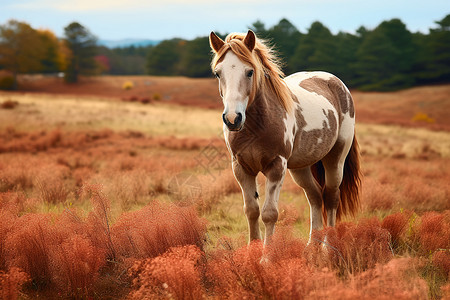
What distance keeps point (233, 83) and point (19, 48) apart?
47.3 metres

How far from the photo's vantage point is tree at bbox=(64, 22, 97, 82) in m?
53.1

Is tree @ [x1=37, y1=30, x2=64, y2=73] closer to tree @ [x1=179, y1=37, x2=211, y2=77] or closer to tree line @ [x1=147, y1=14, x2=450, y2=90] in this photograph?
tree @ [x1=179, y1=37, x2=211, y2=77]

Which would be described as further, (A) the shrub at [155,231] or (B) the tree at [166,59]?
(B) the tree at [166,59]

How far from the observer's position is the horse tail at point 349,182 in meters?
4.94

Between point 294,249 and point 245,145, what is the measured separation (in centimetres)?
105

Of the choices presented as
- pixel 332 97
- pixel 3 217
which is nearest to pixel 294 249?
pixel 332 97

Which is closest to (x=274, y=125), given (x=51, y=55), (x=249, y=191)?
(x=249, y=191)

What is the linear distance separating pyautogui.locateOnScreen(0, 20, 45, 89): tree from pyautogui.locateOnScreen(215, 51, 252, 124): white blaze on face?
4299cm

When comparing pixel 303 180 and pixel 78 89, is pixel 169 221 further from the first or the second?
pixel 78 89

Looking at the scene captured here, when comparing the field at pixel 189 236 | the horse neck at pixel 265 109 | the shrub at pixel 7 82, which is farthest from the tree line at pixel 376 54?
the horse neck at pixel 265 109

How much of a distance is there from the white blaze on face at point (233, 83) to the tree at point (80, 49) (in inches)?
2165

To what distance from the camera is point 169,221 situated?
368cm

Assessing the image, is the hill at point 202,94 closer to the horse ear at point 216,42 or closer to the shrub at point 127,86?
the shrub at point 127,86

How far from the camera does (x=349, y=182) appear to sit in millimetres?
4961
